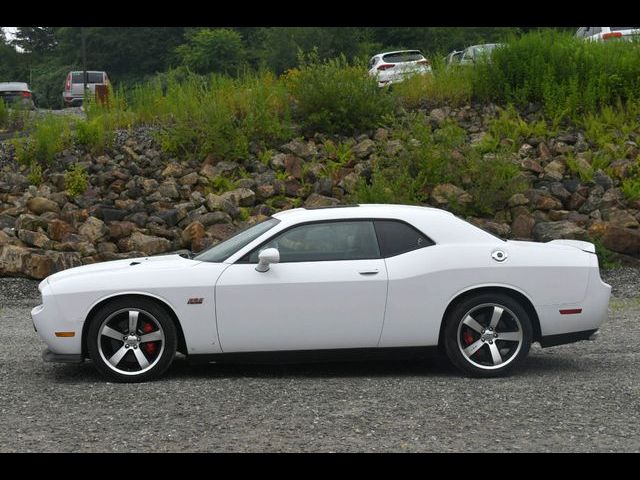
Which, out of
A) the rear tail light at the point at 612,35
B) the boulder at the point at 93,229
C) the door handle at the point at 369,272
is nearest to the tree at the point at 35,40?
the rear tail light at the point at 612,35

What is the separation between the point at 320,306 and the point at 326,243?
566 millimetres

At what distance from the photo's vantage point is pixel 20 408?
739cm

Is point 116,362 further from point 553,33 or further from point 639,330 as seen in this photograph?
point 553,33

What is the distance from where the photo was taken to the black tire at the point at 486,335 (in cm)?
816

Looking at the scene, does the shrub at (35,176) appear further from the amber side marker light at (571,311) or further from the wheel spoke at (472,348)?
the amber side marker light at (571,311)

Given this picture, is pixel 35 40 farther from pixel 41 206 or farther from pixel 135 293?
pixel 135 293

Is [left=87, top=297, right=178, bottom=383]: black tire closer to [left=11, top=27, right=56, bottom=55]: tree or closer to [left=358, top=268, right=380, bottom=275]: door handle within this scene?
[left=358, top=268, right=380, bottom=275]: door handle

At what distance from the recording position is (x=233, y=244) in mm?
8555

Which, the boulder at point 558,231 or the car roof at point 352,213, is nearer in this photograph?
the car roof at point 352,213

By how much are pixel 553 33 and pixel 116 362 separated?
47.4 ft

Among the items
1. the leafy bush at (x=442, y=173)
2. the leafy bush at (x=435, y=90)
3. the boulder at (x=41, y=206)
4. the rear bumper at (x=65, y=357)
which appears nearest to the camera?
the rear bumper at (x=65, y=357)

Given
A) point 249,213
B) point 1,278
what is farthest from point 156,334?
point 249,213

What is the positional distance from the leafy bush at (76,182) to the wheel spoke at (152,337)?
348 inches

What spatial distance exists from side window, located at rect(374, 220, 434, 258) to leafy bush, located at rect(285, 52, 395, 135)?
9570 millimetres
